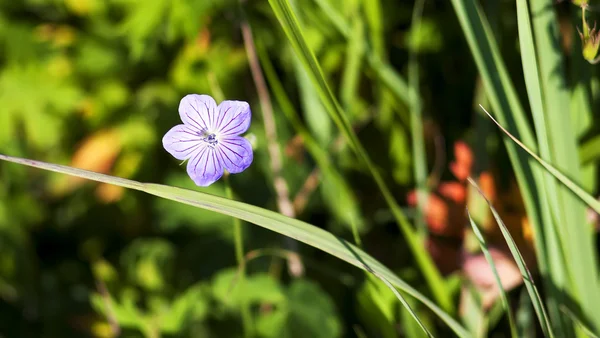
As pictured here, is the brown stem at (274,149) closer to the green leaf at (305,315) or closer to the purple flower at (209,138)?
the green leaf at (305,315)

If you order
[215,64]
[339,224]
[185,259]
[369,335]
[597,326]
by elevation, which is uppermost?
[215,64]

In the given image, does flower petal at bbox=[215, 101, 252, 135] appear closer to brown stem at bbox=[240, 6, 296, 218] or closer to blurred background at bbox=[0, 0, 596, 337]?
blurred background at bbox=[0, 0, 596, 337]

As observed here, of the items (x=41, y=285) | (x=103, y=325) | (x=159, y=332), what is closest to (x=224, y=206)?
(x=159, y=332)

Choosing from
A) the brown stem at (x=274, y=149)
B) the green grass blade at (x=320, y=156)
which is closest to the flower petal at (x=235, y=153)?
the green grass blade at (x=320, y=156)

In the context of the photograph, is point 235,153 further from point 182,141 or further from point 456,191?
point 456,191

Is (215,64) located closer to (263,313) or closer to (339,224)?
(339,224)

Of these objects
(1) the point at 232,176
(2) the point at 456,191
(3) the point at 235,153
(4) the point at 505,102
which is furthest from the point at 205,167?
(1) the point at 232,176

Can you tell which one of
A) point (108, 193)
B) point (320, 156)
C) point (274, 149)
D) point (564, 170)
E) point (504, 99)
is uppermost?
point (108, 193)
